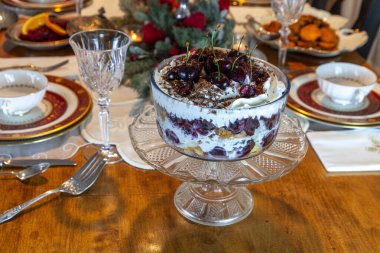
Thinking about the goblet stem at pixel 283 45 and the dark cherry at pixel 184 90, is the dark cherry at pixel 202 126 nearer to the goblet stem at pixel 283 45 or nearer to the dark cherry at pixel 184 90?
the dark cherry at pixel 184 90

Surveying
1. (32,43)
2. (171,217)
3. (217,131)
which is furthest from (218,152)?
(32,43)

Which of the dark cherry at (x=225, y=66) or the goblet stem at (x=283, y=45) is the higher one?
the dark cherry at (x=225, y=66)

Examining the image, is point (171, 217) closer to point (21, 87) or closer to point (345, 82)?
point (21, 87)

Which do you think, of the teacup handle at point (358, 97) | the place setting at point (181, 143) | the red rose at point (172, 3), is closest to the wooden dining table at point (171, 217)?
the place setting at point (181, 143)

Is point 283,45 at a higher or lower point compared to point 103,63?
lower

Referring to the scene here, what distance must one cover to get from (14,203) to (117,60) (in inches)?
11.9

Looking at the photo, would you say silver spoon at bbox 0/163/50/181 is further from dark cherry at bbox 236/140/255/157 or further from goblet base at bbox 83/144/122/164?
dark cherry at bbox 236/140/255/157

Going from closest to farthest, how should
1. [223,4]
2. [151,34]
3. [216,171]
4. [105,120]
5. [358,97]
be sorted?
[216,171]
[105,120]
[358,97]
[151,34]
[223,4]

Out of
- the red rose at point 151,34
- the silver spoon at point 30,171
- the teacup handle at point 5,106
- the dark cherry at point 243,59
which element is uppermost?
the dark cherry at point 243,59

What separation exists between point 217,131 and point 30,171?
351mm

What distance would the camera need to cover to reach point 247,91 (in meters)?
0.66

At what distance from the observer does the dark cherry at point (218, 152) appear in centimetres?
66

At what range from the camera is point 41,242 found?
0.66 m

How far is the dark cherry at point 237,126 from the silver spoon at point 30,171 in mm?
351
